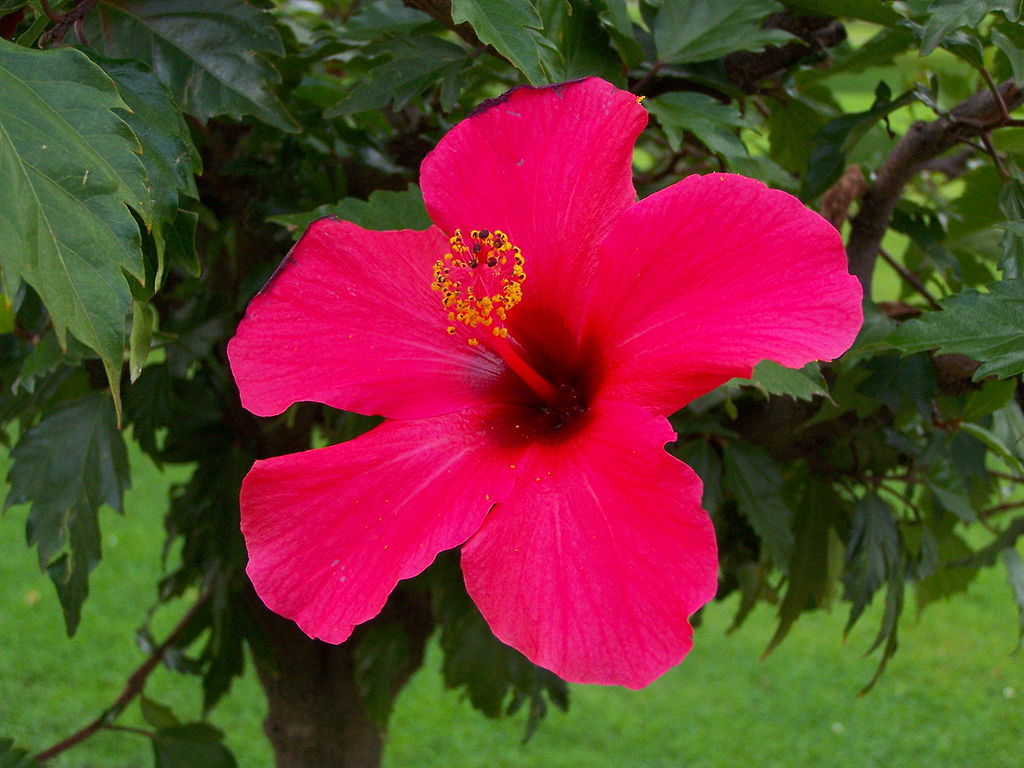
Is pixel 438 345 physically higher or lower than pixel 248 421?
higher

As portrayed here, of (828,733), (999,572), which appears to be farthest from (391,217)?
(999,572)

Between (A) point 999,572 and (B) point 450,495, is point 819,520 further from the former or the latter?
(A) point 999,572

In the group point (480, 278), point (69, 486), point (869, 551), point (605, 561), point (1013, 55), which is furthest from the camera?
point (869, 551)

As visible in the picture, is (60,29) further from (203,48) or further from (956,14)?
(956,14)

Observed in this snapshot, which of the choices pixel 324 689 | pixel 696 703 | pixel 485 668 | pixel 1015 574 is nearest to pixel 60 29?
pixel 485 668

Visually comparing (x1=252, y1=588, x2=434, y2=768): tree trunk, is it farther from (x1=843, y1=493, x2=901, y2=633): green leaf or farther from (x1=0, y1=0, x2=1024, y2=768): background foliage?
(x1=843, y1=493, x2=901, y2=633): green leaf

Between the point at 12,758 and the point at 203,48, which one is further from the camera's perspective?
the point at 12,758

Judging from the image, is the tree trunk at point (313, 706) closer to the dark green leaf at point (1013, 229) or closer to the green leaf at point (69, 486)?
the green leaf at point (69, 486)

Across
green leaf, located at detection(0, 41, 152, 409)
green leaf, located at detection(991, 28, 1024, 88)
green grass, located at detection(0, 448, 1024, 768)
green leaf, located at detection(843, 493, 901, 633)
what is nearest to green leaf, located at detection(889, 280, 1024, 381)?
green leaf, located at detection(991, 28, 1024, 88)
